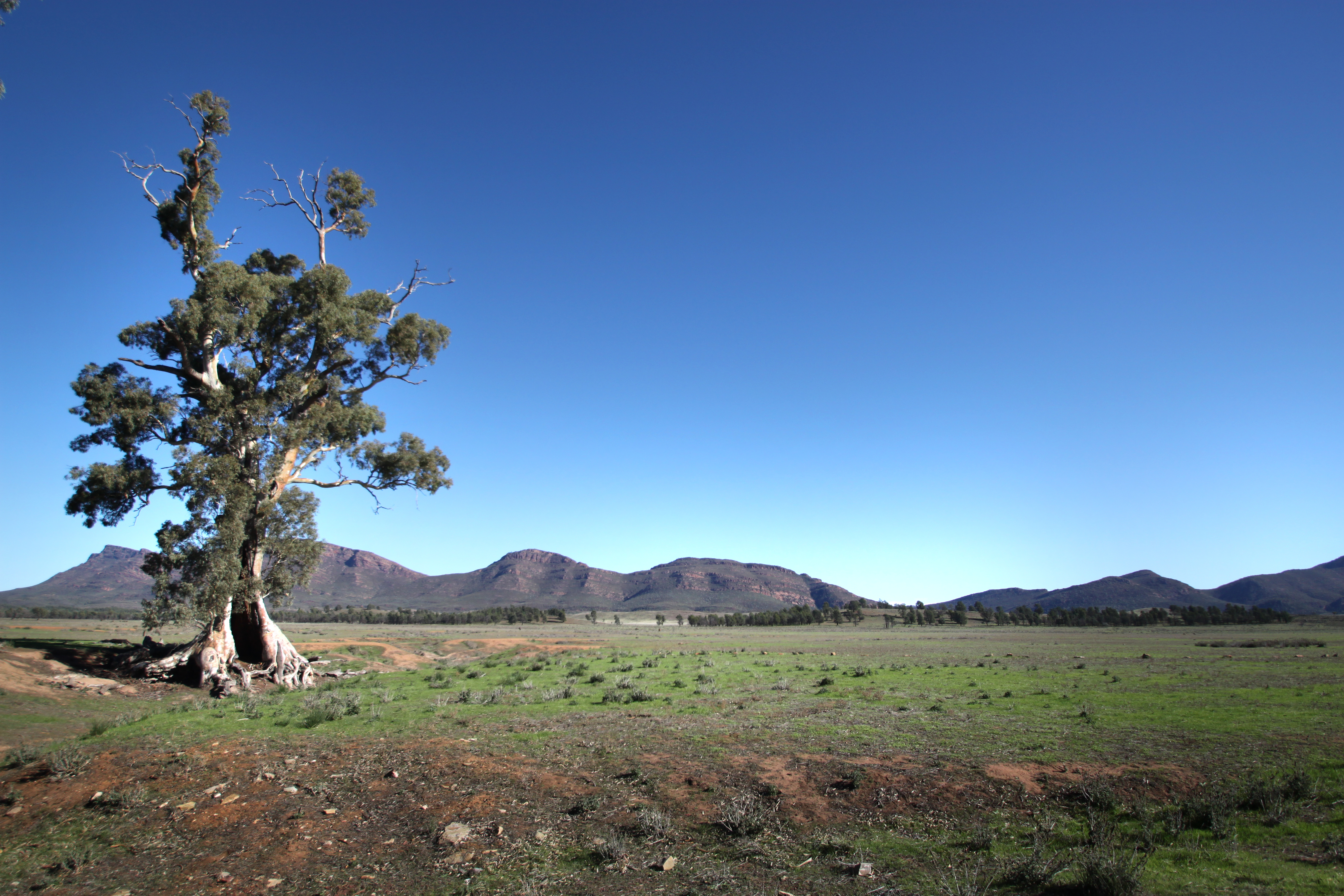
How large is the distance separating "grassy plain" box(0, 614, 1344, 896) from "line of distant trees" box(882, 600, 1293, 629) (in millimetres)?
107501

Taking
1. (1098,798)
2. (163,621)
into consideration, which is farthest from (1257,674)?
(163,621)

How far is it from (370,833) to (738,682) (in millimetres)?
18346

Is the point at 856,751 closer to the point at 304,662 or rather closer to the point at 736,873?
the point at 736,873

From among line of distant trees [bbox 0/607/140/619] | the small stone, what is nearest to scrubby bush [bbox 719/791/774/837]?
the small stone

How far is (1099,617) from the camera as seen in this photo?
12500cm

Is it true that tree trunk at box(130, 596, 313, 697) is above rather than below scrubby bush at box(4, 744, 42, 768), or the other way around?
above

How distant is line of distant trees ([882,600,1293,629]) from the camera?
4530 inches

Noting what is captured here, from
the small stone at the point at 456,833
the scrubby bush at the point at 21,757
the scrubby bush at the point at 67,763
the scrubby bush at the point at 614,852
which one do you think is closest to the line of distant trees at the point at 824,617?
the scrubby bush at the point at 21,757

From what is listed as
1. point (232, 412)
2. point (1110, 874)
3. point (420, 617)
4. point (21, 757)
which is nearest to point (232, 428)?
point (232, 412)

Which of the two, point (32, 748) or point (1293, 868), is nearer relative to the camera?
point (1293, 868)

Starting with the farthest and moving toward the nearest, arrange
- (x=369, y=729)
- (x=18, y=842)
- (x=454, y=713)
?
(x=454, y=713)
(x=369, y=729)
(x=18, y=842)

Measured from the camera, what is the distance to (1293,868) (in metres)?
7.01

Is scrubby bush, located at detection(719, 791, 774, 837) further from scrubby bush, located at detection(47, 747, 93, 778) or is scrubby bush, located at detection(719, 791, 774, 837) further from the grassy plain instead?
scrubby bush, located at detection(47, 747, 93, 778)

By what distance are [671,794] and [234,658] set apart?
21.7m
